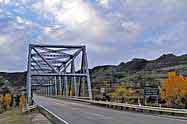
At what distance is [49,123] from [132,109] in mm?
14960

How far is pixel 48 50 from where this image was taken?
3839 inches

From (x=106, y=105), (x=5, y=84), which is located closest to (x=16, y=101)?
(x=5, y=84)

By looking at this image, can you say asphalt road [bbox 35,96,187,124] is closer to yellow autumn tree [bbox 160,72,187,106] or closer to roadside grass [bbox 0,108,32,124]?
roadside grass [bbox 0,108,32,124]

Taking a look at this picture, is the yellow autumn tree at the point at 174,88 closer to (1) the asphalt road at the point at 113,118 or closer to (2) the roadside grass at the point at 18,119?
(2) the roadside grass at the point at 18,119

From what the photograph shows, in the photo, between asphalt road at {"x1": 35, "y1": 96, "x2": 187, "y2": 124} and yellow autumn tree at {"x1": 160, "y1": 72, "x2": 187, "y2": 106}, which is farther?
yellow autumn tree at {"x1": 160, "y1": 72, "x2": 187, "y2": 106}

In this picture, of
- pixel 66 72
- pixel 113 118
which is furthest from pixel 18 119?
pixel 66 72

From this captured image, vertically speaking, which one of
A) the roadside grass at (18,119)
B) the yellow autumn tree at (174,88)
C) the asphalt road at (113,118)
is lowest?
the roadside grass at (18,119)

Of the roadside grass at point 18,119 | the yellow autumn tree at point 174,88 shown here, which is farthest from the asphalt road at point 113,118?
the yellow autumn tree at point 174,88

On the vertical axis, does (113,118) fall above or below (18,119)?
above

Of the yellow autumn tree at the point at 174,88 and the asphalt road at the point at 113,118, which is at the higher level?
the yellow autumn tree at the point at 174,88

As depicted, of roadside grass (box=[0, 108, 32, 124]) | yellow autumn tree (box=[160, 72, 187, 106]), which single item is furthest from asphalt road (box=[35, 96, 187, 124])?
yellow autumn tree (box=[160, 72, 187, 106])

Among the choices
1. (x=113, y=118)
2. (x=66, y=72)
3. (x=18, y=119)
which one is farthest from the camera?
(x=66, y=72)

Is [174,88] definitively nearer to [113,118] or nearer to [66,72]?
[66,72]

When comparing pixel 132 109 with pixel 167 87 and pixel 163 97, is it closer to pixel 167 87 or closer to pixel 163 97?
pixel 163 97
